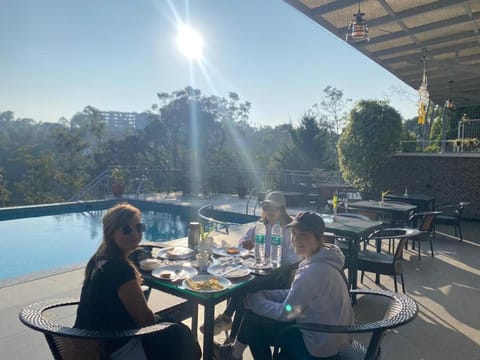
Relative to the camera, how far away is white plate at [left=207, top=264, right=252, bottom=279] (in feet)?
6.30

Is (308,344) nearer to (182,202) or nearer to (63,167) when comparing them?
(182,202)

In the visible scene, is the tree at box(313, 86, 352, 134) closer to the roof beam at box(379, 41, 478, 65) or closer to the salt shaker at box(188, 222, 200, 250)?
the roof beam at box(379, 41, 478, 65)

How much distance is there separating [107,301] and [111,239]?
287 mm

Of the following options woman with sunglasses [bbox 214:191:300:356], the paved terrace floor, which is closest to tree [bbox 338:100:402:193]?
the paved terrace floor

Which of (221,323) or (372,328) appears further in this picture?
(221,323)

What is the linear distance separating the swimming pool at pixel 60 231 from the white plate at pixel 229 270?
2.72 metres

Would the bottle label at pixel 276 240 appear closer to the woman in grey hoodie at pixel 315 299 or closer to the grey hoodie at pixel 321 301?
the woman in grey hoodie at pixel 315 299

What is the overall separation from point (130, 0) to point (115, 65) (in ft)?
20.9

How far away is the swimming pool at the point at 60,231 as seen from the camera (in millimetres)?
5848

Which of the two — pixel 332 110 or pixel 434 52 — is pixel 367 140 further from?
pixel 332 110

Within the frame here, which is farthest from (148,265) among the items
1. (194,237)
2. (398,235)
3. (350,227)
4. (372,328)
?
(398,235)

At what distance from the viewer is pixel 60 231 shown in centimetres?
757

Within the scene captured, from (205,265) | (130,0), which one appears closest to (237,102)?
(130,0)

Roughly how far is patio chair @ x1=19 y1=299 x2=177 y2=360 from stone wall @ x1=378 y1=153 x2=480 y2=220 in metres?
8.49
